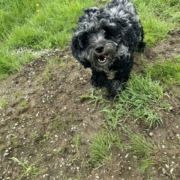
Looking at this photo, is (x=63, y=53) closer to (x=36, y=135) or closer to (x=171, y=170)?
(x=36, y=135)

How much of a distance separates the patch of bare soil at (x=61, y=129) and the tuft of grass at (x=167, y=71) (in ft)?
0.77

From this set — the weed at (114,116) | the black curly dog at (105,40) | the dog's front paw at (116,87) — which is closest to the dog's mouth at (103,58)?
the black curly dog at (105,40)

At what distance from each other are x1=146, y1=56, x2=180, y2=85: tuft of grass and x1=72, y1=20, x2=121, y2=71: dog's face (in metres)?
0.99

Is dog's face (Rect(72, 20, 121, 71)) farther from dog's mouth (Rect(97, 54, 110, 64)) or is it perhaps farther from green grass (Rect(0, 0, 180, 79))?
green grass (Rect(0, 0, 180, 79))

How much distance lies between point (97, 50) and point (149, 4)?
2.78m

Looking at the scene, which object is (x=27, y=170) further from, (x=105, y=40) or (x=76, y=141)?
(x=105, y=40)

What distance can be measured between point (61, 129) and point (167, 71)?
5.67 feet

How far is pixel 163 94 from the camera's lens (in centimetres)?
372

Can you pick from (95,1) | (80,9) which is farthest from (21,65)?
(95,1)

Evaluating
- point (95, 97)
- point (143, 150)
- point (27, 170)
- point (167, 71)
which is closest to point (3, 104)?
point (27, 170)

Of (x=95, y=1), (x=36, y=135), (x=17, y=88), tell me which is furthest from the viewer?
(x=95, y=1)

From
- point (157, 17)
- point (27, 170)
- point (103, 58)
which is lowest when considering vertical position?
point (27, 170)

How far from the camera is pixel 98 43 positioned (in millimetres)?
3068

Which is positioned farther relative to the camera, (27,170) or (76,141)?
(76,141)
